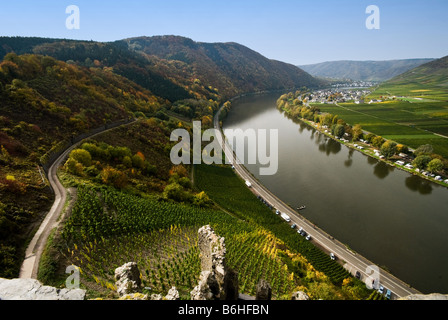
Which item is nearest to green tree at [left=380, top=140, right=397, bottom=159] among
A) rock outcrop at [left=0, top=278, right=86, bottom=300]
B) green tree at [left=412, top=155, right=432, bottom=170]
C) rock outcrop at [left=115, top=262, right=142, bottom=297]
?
green tree at [left=412, top=155, right=432, bottom=170]

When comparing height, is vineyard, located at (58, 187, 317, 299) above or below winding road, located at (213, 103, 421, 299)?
above

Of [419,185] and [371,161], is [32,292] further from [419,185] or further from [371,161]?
[371,161]

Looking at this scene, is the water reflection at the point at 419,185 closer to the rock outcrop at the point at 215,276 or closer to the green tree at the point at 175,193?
the green tree at the point at 175,193

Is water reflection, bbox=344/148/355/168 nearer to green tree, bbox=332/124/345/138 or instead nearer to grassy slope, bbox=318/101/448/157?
green tree, bbox=332/124/345/138

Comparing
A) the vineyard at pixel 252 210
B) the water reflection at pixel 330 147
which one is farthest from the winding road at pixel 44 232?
the water reflection at pixel 330 147
